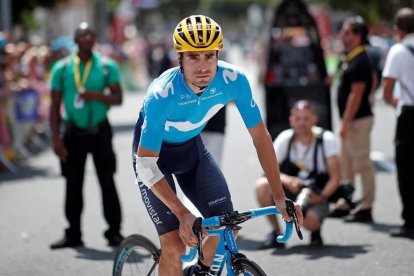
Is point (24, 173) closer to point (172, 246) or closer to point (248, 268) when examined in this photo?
point (172, 246)

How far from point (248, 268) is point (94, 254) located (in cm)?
386

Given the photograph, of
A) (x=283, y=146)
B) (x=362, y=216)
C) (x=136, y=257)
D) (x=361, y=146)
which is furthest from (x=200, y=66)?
(x=361, y=146)

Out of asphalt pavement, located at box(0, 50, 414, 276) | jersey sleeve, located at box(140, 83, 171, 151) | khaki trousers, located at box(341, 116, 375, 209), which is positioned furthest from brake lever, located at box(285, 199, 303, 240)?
khaki trousers, located at box(341, 116, 375, 209)

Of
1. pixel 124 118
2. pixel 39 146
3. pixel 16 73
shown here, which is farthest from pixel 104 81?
pixel 124 118

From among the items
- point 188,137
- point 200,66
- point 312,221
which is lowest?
point 312,221

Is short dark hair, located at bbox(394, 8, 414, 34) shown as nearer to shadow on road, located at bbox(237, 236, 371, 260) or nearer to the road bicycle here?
shadow on road, located at bbox(237, 236, 371, 260)

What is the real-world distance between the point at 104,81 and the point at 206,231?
4445 millimetres

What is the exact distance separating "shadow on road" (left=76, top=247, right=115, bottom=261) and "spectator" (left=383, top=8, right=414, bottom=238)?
2.65 meters

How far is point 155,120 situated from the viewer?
5375mm

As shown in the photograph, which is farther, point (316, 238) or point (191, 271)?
point (316, 238)

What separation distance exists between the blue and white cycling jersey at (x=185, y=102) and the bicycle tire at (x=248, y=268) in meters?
0.78

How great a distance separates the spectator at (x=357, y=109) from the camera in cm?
1034

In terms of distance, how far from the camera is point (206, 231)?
5059mm

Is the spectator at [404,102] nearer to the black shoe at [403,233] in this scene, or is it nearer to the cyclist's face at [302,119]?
the black shoe at [403,233]
